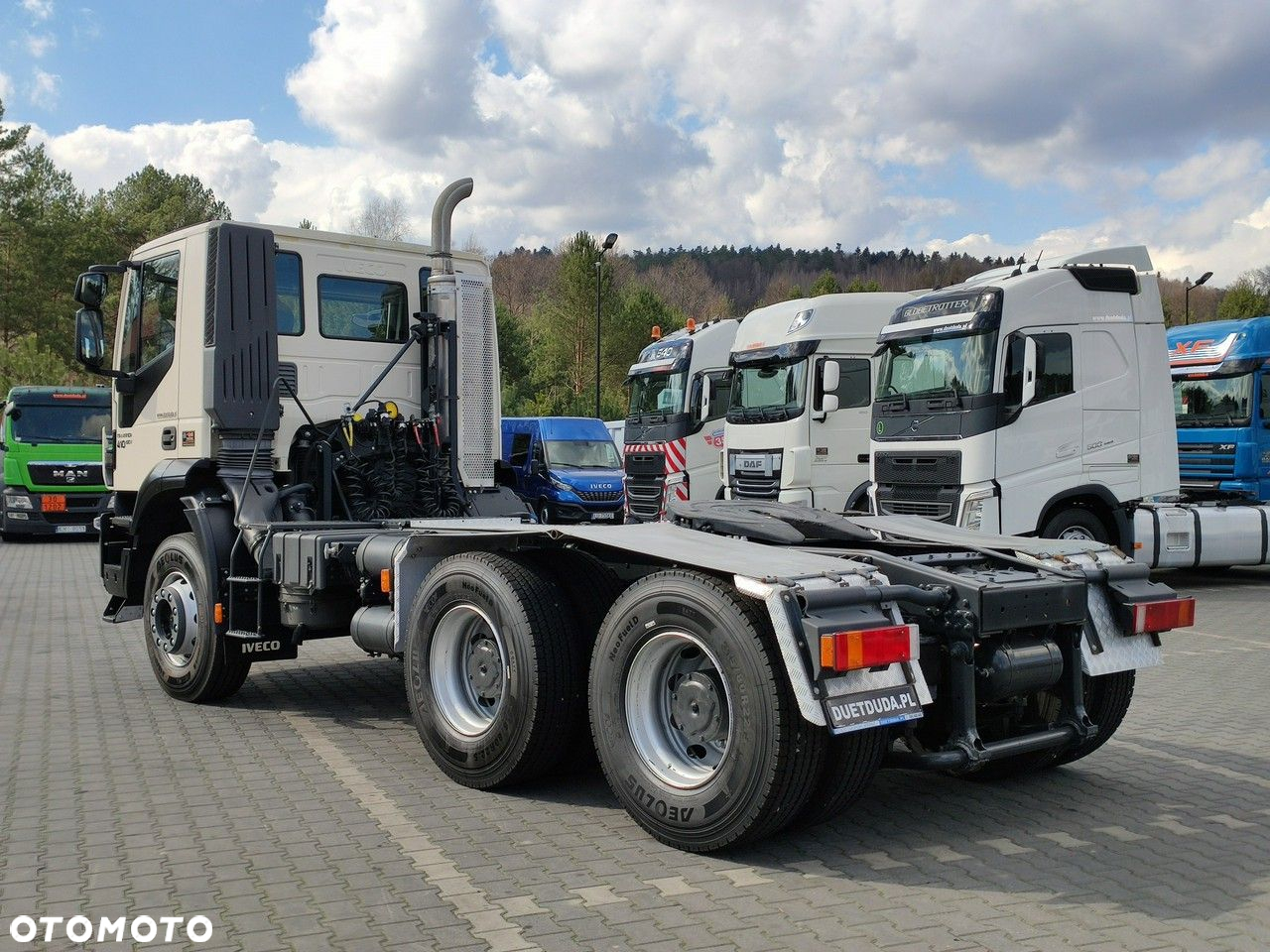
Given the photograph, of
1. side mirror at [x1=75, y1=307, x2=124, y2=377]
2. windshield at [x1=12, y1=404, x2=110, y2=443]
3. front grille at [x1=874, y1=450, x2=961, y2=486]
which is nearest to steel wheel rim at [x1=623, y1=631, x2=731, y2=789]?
side mirror at [x1=75, y1=307, x2=124, y2=377]

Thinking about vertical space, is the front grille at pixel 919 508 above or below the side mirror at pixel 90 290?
below

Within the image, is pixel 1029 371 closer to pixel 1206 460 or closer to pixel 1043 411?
pixel 1043 411

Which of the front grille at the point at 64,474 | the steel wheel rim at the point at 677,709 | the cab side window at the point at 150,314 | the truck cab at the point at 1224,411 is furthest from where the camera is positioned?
the front grille at the point at 64,474

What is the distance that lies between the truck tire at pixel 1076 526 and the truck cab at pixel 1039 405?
0.05 ft

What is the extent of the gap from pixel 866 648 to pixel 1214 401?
13.9m

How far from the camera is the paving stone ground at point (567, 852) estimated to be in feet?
13.0

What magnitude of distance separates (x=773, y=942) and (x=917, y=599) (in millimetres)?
1446

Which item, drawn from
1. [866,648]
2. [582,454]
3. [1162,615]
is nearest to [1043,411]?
[1162,615]

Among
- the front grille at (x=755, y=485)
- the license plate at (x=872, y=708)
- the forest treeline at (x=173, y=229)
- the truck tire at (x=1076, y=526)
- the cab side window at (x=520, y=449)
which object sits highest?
the forest treeline at (x=173, y=229)

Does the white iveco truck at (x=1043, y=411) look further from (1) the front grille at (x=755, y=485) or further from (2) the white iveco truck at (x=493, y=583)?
(2) the white iveco truck at (x=493, y=583)

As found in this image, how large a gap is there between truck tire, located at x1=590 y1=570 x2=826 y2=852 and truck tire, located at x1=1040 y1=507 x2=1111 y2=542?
942 centimetres

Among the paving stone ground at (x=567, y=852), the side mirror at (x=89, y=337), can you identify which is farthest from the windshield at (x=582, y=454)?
the paving stone ground at (x=567, y=852)

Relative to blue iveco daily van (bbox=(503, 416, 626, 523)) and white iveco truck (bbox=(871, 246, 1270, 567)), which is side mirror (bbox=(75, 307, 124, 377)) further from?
blue iveco daily van (bbox=(503, 416, 626, 523))

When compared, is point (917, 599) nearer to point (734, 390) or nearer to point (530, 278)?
point (734, 390)
